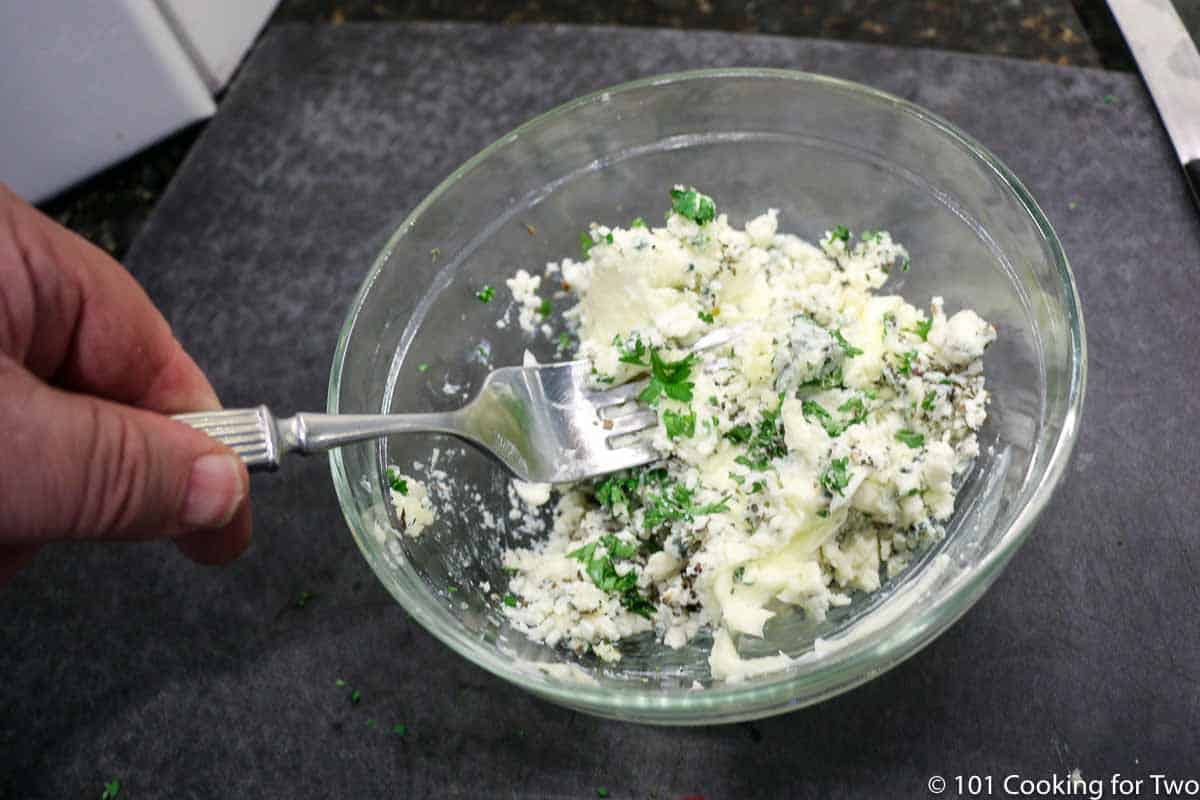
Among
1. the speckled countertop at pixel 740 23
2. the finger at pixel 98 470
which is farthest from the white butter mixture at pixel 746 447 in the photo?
the speckled countertop at pixel 740 23

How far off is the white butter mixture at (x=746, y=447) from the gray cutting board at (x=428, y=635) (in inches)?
10.2

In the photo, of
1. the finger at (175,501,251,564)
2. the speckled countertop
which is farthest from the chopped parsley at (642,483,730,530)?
the speckled countertop

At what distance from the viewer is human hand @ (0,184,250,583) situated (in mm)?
1011

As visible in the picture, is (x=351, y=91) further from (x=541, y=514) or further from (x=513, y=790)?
(x=513, y=790)

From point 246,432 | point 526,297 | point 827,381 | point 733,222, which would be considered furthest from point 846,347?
point 246,432

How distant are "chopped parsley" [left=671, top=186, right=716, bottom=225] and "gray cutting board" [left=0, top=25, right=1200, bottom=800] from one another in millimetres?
605

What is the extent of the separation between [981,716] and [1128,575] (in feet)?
1.09

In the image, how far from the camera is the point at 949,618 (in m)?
1.20

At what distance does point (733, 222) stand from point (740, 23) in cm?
67

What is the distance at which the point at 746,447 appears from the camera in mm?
1378

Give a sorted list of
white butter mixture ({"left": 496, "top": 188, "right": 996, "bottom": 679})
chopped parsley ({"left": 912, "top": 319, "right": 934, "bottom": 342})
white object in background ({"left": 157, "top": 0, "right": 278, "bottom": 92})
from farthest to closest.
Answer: white object in background ({"left": 157, "top": 0, "right": 278, "bottom": 92}) → chopped parsley ({"left": 912, "top": 319, "right": 934, "bottom": 342}) → white butter mixture ({"left": 496, "top": 188, "right": 996, "bottom": 679})

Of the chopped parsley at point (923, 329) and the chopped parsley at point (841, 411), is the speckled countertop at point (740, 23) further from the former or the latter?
the chopped parsley at point (841, 411)

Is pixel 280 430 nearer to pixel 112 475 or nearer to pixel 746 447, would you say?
pixel 112 475

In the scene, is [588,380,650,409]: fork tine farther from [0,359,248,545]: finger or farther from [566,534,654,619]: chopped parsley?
[0,359,248,545]: finger
